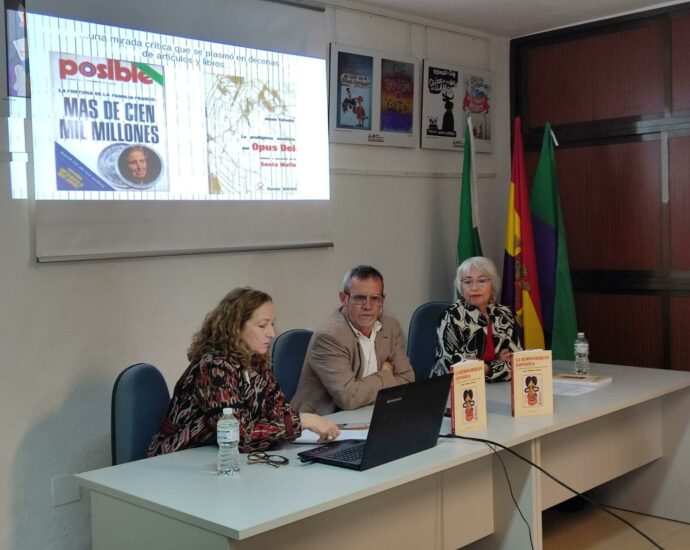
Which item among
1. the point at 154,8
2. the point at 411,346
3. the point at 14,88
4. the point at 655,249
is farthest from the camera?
the point at 655,249

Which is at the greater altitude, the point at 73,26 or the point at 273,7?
the point at 273,7

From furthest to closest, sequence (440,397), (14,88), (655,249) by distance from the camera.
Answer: (655,249) < (14,88) < (440,397)

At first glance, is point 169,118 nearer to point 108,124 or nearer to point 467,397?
point 108,124

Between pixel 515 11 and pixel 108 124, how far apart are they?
2388 millimetres

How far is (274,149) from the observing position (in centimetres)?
409

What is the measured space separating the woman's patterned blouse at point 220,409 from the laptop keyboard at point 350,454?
0.23 metres

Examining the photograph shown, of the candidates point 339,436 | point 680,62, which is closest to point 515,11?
point 680,62

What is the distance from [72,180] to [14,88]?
0.39 metres

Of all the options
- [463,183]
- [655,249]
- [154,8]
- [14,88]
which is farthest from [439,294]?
[14,88]

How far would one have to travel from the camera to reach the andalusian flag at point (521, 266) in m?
4.80

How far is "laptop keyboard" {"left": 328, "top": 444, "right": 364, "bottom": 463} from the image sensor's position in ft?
8.29

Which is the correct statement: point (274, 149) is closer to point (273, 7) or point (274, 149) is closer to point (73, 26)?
point (273, 7)

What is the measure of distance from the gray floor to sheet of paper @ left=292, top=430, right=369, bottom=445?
133 cm

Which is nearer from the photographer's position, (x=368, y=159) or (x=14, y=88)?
(x=14, y=88)
